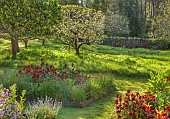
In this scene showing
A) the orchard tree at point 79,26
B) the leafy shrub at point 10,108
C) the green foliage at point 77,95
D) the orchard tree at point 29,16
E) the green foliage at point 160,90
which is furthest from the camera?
the orchard tree at point 79,26

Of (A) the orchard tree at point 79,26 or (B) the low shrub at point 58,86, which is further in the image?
(A) the orchard tree at point 79,26

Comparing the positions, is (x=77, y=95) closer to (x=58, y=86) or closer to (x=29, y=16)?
(x=58, y=86)

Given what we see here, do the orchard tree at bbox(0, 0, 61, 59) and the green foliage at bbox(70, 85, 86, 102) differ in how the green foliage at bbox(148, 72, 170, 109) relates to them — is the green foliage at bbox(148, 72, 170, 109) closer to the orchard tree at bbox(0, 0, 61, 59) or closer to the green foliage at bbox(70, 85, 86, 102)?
the green foliage at bbox(70, 85, 86, 102)

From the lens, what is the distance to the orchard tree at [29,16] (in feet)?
60.6

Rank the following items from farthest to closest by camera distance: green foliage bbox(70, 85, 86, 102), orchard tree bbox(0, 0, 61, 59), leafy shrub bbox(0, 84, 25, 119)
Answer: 1. orchard tree bbox(0, 0, 61, 59)
2. green foliage bbox(70, 85, 86, 102)
3. leafy shrub bbox(0, 84, 25, 119)

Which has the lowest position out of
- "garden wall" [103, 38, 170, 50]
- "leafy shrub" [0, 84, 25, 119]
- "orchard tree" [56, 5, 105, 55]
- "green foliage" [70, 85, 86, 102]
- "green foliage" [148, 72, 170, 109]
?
"garden wall" [103, 38, 170, 50]

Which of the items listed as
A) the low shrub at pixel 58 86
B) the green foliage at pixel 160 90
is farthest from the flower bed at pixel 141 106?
the low shrub at pixel 58 86

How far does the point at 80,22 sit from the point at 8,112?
17332mm

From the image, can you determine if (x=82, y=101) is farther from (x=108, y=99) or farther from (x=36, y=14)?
(x=36, y=14)

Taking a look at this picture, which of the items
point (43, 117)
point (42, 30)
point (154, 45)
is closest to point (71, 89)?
point (43, 117)

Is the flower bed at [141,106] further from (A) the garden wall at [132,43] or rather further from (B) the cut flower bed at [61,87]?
(A) the garden wall at [132,43]

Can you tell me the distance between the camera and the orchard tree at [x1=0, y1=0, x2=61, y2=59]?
60.6 ft

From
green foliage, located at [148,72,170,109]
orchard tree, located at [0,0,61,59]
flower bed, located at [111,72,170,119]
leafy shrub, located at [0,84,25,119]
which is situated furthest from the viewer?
orchard tree, located at [0,0,61,59]

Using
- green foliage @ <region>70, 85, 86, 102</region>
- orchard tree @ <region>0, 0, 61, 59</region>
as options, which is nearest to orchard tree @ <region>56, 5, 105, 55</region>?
orchard tree @ <region>0, 0, 61, 59</region>
